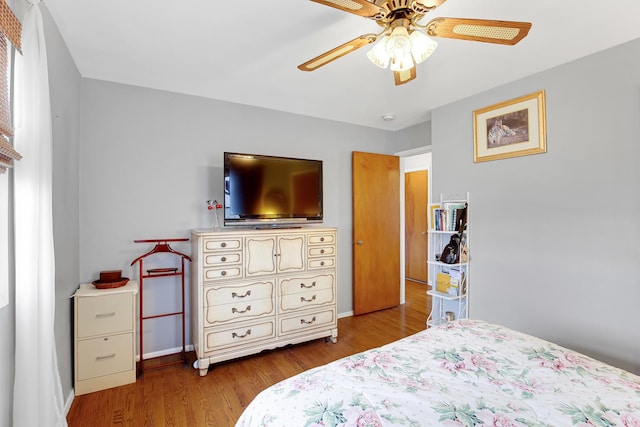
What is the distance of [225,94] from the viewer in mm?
2916

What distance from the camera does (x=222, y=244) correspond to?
253 centimetres

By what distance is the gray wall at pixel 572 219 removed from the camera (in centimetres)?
203

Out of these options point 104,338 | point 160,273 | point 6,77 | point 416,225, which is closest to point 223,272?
point 160,273

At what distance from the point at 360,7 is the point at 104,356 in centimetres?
285

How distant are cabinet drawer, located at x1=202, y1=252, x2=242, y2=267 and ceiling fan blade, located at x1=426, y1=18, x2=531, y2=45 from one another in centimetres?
213

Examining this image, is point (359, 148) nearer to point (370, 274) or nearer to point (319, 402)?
point (370, 274)

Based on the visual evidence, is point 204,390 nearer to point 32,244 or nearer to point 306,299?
point 306,299

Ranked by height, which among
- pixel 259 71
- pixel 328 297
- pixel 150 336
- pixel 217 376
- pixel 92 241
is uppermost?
pixel 259 71

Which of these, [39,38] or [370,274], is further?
[370,274]

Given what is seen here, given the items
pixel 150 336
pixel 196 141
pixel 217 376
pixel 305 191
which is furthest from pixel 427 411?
pixel 196 141

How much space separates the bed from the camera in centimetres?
101

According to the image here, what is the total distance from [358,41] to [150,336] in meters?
2.97

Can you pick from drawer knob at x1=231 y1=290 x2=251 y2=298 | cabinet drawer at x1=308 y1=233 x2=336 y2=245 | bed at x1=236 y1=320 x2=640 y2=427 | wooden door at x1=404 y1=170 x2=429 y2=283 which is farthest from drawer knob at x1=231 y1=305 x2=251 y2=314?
wooden door at x1=404 y1=170 x2=429 y2=283

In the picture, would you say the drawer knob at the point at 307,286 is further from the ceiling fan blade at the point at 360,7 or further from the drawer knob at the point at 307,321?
the ceiling fan blade at the point at 360,7
